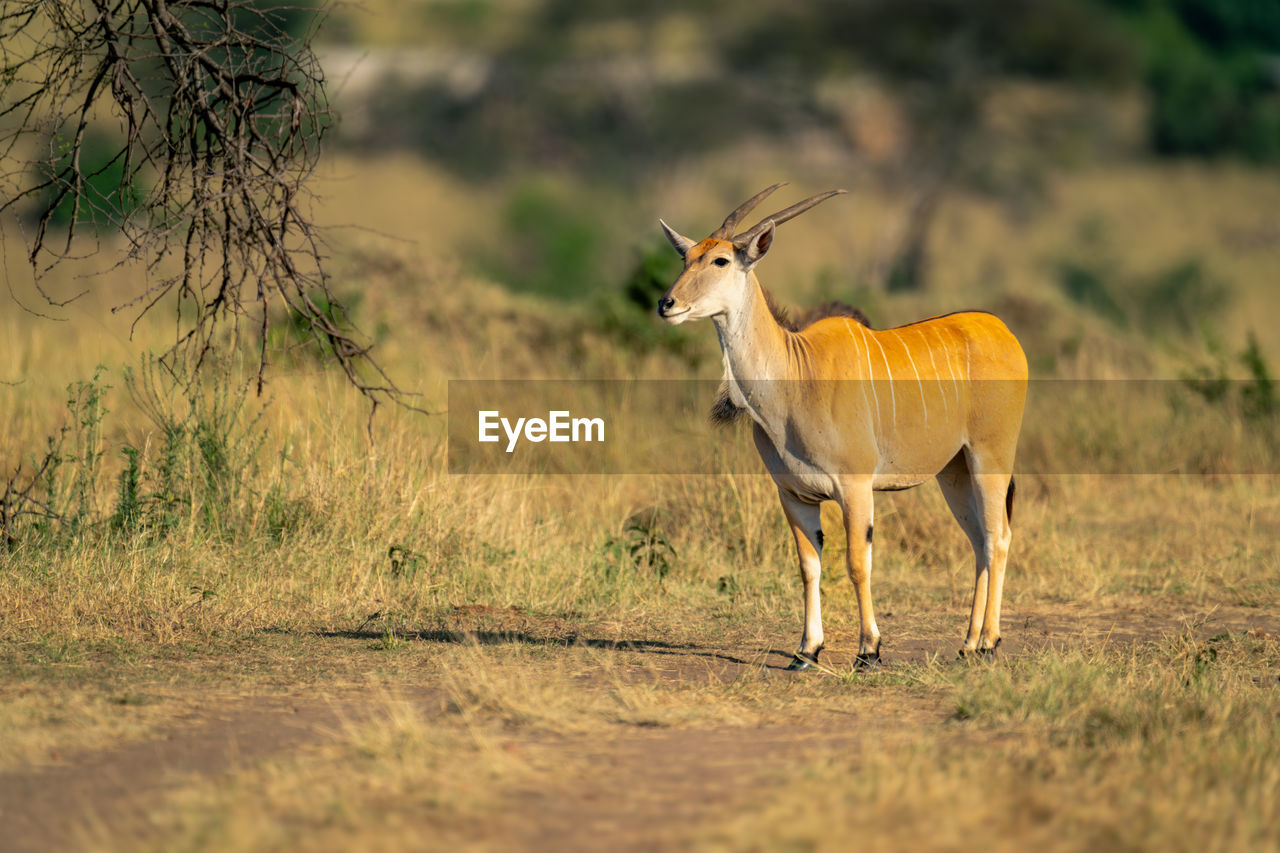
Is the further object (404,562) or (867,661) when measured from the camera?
(404,562)

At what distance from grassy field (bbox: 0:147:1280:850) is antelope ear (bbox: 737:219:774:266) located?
1.84m

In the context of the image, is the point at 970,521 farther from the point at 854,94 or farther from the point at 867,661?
the point at 854,94

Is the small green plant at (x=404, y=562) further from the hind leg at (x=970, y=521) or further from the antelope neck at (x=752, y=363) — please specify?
the hind leg at (x=970, y=521)

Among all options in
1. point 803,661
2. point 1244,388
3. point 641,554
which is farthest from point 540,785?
point 1244,388

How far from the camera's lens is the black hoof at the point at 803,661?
695 cm

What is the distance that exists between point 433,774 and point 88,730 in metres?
1.44

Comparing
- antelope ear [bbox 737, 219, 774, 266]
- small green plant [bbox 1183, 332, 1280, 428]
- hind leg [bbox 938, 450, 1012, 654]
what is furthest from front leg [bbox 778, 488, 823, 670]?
small green plant [bbox 1183, 332, 1280, 428]

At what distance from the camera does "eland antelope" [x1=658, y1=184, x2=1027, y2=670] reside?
6.83 meters

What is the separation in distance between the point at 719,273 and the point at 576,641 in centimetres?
202

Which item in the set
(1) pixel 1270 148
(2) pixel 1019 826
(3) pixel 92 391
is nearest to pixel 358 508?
(3) pixel 92 391

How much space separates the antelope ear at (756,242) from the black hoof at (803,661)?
1751 millimetres

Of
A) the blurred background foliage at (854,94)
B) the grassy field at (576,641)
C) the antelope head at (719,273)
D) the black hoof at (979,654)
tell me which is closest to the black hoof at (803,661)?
the grassy field at (576,641)

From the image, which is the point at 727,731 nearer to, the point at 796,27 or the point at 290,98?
the point at 290,98

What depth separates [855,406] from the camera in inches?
274
